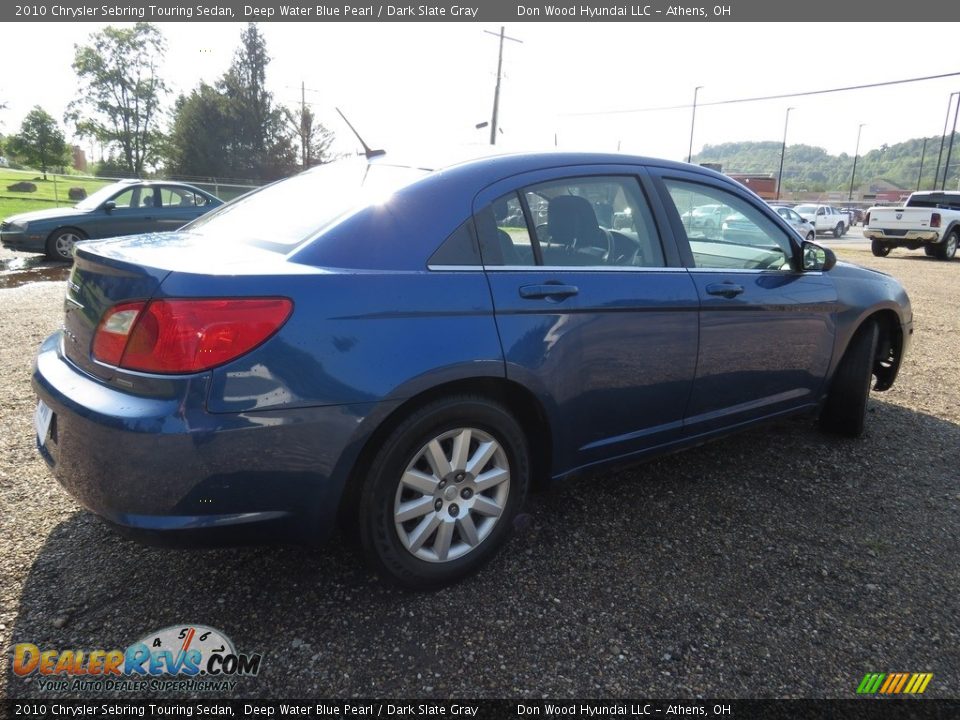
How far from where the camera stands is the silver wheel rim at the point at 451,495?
232 cm

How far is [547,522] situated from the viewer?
3037mm

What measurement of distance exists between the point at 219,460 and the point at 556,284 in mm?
1376

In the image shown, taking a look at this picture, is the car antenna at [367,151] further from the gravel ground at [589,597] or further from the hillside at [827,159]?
the hillside at [827,159]

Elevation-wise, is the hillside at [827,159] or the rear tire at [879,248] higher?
the hillside at [827,159]

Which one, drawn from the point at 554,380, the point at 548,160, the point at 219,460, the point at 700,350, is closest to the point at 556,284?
the point at 554,380

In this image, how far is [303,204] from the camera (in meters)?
2.66

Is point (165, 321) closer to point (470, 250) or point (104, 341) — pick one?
point (104, 341)

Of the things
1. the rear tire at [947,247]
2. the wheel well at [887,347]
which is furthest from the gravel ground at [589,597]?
the rear tire at [947,247]

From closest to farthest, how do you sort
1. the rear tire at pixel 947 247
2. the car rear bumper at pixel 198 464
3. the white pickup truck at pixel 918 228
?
1. the car rear bumper at pixel 198 464
2. the white pickup truck at pixel 918 228
3. the rear tire at pixel 947 247

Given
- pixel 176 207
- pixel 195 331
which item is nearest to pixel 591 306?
pixel 195 331

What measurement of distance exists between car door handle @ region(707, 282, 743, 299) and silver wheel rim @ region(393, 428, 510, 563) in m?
1.34

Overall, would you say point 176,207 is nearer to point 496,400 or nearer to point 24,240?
point 24,240

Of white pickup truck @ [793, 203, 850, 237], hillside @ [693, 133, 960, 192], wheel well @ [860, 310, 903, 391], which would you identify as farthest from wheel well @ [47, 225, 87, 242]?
hillside @ [693, 133, 960, 192]

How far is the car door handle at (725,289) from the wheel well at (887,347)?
1437 mm
